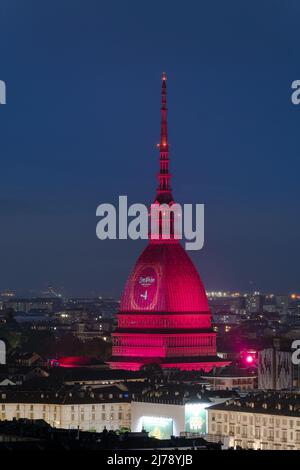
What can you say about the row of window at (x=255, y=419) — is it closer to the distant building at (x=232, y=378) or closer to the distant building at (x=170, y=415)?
the distant building at (x=170, y=415)

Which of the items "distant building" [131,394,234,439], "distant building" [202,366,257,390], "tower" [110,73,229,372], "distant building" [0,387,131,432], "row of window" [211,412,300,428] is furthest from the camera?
"tower" [110,73,229,372]

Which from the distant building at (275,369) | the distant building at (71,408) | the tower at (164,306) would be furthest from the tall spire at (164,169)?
the distant building at (71,408)

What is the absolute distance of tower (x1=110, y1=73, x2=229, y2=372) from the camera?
448 feet

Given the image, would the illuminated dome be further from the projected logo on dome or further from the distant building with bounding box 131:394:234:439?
the distant building with bounding box 131:394:234:439

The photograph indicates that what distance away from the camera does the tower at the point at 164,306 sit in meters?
137

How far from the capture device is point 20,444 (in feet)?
254

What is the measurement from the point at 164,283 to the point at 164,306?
4.24 ft

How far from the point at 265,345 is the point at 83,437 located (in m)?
76.0

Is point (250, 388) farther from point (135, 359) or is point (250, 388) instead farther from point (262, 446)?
point (262, 446)

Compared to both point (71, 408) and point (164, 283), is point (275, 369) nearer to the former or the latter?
point (164, 283)

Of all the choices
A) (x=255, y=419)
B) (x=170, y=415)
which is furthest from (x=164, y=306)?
(x=255, y=419)

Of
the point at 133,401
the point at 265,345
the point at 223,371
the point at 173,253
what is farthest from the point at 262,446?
the point at 265,345

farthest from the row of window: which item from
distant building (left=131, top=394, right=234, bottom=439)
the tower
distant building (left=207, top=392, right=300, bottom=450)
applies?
the tower

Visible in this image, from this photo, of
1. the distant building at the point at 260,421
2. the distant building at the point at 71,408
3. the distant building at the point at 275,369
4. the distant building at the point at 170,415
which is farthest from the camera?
the distant building at the point at 275,369
